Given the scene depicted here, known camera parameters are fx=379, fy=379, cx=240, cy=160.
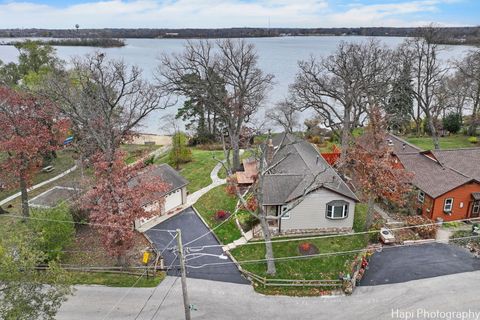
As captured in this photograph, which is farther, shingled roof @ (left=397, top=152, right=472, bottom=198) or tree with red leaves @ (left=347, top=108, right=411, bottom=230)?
shingled roof @ (left=397, top=152, right=472, bottom=198)

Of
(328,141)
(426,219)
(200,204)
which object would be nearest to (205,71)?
(200,204)

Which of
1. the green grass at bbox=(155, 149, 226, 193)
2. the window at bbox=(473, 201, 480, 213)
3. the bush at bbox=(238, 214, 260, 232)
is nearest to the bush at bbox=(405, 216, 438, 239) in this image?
the window at bbox=(473, 201, 480, 213)

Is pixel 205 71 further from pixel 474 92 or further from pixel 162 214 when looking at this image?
pixel 474 92

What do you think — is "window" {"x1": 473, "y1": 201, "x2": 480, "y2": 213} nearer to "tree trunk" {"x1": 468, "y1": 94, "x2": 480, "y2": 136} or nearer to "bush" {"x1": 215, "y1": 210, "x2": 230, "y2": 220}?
"bush" {"x1": 215, "y1": 210, "x2": 230, "y2": 220}

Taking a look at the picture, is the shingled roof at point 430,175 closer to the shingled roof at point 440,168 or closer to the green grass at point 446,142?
the shingled roof at point 440,168

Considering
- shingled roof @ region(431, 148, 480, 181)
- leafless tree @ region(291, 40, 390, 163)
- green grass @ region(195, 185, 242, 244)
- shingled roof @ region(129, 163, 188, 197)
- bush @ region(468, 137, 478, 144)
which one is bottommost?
green grass @ region(195, 185, 242, 244)

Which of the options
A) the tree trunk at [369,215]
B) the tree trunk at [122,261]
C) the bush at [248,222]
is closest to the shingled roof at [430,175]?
the tree trunk at [369,215]
